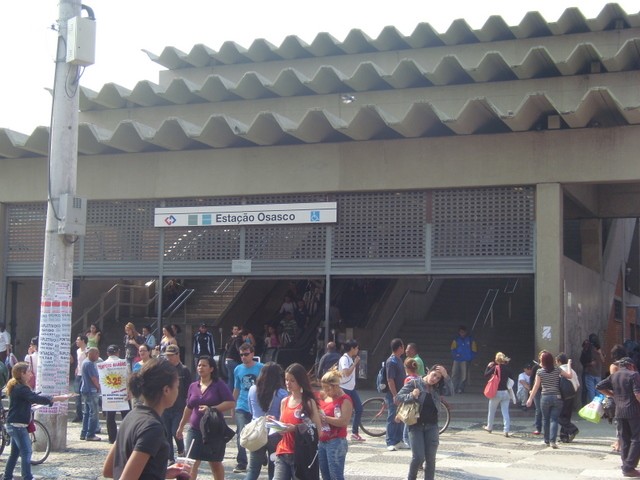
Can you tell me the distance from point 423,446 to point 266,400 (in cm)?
202

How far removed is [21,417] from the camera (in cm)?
1091

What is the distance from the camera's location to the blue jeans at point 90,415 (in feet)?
48.6

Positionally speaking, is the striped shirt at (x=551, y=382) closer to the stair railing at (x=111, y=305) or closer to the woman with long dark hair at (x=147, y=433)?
the woman with long dark hair at (x=147, y=433)

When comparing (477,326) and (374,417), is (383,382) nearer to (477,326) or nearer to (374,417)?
(374,417)

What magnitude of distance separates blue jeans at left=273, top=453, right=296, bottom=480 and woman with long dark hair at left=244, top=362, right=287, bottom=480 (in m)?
0.73

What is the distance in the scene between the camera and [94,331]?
66.6ft

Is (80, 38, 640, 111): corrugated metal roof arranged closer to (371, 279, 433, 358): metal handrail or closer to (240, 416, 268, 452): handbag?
(371, 279, 433, 358): metal handrail

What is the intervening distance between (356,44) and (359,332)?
27.0 ft

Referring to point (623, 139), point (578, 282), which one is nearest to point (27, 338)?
point (578, 282)

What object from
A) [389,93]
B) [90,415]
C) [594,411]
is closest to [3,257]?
[90,415]

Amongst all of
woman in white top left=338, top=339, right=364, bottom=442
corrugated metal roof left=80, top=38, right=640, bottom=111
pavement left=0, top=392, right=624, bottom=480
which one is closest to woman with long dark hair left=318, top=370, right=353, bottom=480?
pavement left=0, top=392, right=624, bottom=480

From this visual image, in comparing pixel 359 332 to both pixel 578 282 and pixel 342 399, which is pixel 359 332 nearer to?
pixel 578 282

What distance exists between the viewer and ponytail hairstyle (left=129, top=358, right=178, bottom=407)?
5129 mm

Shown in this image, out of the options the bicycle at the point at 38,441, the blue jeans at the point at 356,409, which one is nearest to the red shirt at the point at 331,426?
the bicycle at the point at 38,441
